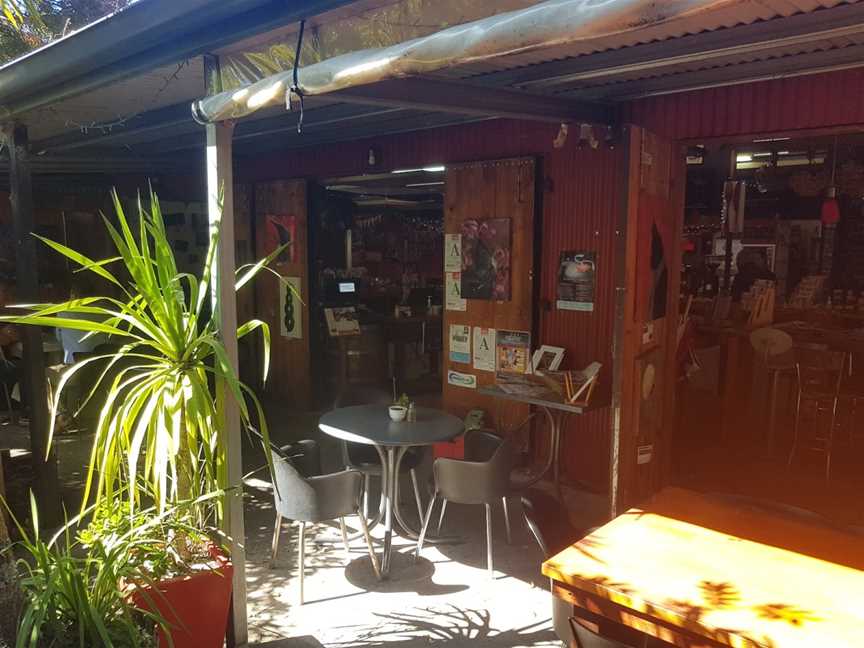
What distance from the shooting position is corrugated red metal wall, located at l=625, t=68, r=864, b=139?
3.62 meters

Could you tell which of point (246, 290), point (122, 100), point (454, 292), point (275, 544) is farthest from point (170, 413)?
point (246, 290)

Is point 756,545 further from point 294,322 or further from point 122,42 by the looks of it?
point 294,322

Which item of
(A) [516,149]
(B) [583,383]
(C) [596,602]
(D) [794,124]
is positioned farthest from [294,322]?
(C) [596,602]

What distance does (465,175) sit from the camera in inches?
217

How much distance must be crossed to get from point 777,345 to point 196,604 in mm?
4845

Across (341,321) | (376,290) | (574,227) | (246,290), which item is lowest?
(341,321)

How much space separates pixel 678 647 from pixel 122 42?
10.1 feet

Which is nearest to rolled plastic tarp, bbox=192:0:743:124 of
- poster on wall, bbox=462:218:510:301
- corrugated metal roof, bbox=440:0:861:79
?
corrugated metal roof, bbox=440:0:861:79

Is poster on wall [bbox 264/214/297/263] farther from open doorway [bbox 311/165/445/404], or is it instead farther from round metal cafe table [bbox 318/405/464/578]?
round metal cafe table [bbox 318/405/464/578]

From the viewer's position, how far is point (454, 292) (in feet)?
18.5

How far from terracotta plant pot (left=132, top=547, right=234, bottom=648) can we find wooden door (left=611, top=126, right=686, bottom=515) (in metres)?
2.08

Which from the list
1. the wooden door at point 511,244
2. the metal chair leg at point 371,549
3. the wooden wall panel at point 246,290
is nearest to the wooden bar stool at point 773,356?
the wooden door at point 511,244

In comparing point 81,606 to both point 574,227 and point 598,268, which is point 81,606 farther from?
point 574,227

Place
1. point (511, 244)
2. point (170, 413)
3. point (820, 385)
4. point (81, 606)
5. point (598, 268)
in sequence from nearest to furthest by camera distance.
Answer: point (81, 606)
point (170, 413)
point (598, 268)
point (511, 244)
point (820, 385)
